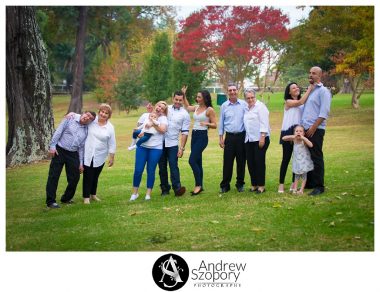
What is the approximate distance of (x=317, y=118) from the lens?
739cm

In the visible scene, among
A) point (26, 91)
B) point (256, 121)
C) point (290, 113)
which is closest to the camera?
point (290, 113)

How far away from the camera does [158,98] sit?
1522 centimetres

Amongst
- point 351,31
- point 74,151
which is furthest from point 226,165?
point 351,31

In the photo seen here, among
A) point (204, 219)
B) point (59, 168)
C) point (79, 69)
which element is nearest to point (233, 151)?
point (204, 219)

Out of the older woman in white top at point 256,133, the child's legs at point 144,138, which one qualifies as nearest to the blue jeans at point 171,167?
the child's legs at point 144,138

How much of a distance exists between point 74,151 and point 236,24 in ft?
14.9

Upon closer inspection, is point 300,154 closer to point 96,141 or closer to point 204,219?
point 204,219

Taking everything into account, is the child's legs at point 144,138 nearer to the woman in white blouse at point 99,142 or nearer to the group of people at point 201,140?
the group of people at point 201,140

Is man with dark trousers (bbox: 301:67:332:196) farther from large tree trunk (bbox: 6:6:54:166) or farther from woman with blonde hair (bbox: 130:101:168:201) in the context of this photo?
large tree trunk (bbox: 6:6:54:166)

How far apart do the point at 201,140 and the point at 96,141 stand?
4.52ft
